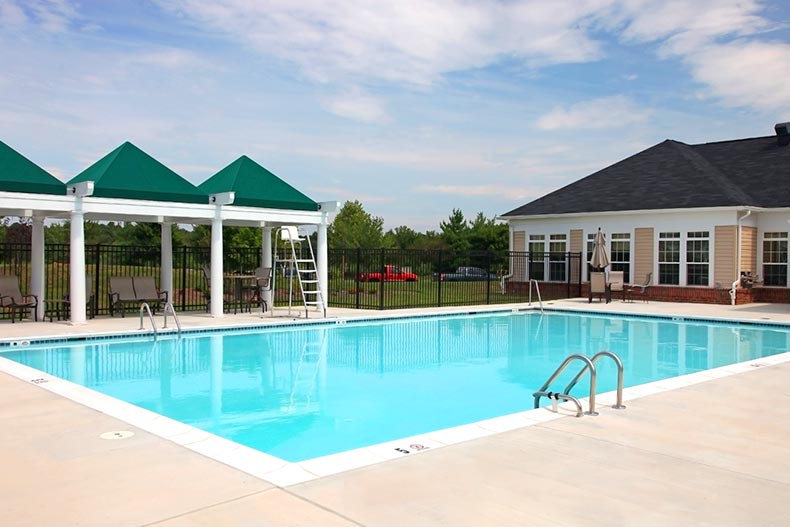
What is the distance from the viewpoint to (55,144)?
22.5 meters

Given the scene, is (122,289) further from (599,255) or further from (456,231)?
(456,231)

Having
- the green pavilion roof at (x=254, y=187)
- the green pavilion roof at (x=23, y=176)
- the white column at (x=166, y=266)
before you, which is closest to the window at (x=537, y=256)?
the green pavilion roof at (x=254, y=187)

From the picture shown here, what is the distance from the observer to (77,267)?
46.8ft

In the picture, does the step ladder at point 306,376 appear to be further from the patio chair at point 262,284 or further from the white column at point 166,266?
the white column at point 166,266

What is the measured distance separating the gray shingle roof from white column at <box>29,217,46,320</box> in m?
17.2

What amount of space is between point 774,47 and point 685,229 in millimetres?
5982

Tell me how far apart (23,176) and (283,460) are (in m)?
11.1

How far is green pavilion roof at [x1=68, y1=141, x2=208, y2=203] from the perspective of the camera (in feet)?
48.1

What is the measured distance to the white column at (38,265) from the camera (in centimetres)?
1531

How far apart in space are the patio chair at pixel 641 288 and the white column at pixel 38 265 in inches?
702

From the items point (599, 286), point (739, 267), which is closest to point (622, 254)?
point (599, 286)

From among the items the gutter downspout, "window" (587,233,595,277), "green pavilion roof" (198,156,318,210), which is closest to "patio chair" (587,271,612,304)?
"window" (587,233,595,277)

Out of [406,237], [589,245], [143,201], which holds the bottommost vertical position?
[589,245]

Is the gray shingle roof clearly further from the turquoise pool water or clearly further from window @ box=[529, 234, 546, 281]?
the turquoise pool water
